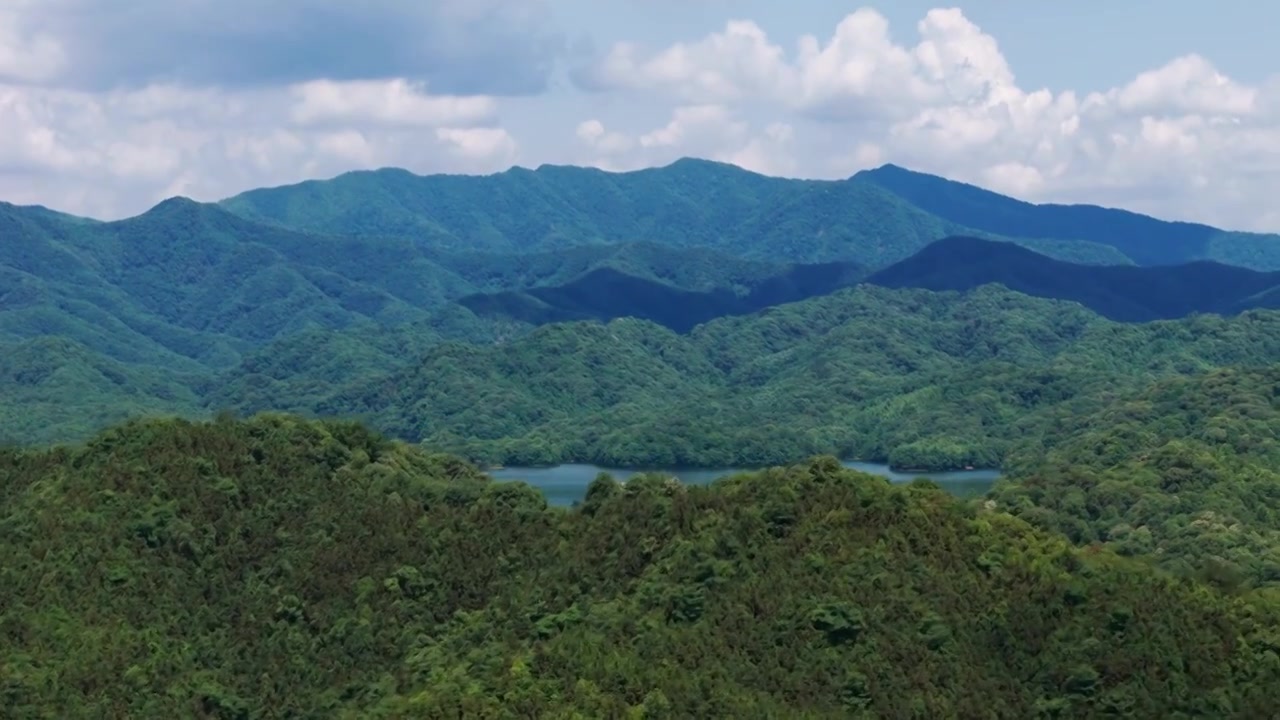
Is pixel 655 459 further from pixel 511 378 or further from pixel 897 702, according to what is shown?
pixel 897 702

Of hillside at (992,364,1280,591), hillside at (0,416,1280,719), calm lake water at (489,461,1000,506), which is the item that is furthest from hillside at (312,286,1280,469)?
hillside at (0,416,1280,719)

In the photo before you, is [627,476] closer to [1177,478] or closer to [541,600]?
[1177,478]

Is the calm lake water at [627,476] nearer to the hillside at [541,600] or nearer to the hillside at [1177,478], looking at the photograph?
the hillside at [1177,478]

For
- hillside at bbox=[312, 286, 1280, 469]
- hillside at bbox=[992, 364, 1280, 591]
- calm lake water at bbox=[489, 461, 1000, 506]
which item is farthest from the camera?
hillside at bbox=[312, 286, 1280, 469]

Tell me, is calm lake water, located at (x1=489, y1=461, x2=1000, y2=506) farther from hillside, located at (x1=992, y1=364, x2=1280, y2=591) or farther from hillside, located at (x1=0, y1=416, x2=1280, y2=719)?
hillside, located at (x1=0, y1=416, x2=1280, y2=719)

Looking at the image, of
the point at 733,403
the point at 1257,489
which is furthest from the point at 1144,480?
the point at 733,403

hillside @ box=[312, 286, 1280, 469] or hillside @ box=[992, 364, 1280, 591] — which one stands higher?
hillside @ box=[992, 364, 1280, 591]
